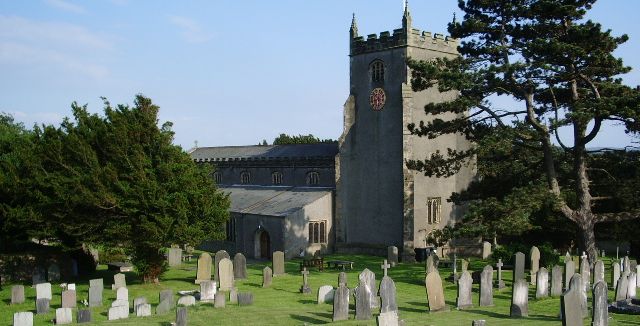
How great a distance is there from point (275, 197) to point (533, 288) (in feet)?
74.6

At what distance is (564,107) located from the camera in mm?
28359

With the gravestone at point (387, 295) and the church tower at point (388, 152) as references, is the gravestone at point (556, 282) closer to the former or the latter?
the gravestone at point (387, 295)

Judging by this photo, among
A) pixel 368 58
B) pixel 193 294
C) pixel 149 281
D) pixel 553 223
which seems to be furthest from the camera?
pixel 368 58

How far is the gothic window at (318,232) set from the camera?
1645 inches

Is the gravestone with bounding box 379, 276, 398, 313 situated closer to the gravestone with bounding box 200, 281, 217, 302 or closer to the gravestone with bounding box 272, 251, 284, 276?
the gravestone with bounding box 200, 281, 217, 302

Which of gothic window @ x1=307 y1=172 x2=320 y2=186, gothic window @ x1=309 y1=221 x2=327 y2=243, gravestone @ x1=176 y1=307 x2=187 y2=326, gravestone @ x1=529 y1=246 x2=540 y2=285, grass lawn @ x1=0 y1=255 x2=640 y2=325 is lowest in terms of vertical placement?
grass lawn @ x1=0 y1=255 x2=640 y2=325

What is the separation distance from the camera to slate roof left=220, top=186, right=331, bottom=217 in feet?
138

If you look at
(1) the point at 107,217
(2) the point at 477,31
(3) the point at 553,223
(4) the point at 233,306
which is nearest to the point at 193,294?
(4) the point at 233,306

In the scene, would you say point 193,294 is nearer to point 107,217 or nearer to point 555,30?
point 107,217

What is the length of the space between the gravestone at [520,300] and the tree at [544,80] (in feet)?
22.0

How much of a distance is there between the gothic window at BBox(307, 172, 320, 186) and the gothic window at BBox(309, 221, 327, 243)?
146 inches

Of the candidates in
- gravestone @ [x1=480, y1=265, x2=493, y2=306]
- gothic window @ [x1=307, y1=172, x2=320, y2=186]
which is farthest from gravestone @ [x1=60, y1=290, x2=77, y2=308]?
gothic window @ [x1=307, y1=172, x2=320, y2=186]

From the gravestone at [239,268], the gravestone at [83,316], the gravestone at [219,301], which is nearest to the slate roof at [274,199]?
the gravestone at [239,268]

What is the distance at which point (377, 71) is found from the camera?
41094 millimetres
